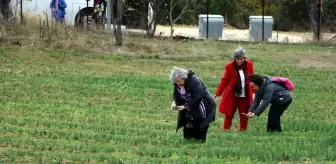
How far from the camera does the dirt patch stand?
23.2 metres

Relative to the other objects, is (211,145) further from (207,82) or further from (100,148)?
(207,82)

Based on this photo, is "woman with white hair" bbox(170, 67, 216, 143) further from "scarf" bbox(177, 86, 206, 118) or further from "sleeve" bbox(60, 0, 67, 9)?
"sleeve" bbox(60, 0, 67, 9)

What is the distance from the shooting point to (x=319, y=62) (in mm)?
23734

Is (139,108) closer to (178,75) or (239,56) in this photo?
(239,56)

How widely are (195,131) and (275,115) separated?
6.59 feet

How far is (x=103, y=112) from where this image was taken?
45.9 ft

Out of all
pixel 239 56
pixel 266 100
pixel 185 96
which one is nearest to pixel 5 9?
pixel 239 56

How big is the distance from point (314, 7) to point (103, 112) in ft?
65.0

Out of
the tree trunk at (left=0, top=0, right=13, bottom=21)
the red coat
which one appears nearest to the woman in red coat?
the red coat

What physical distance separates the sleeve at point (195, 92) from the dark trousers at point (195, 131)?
18.1 inches

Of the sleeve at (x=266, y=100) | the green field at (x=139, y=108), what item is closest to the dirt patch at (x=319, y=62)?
the green field at (x=139, y=108)

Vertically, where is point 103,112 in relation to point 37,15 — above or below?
below

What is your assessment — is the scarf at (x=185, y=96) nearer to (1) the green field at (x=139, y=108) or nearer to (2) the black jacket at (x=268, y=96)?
(1) the green field at (x=139, y=108)

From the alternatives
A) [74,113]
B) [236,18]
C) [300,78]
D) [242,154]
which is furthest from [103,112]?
[236,18]
